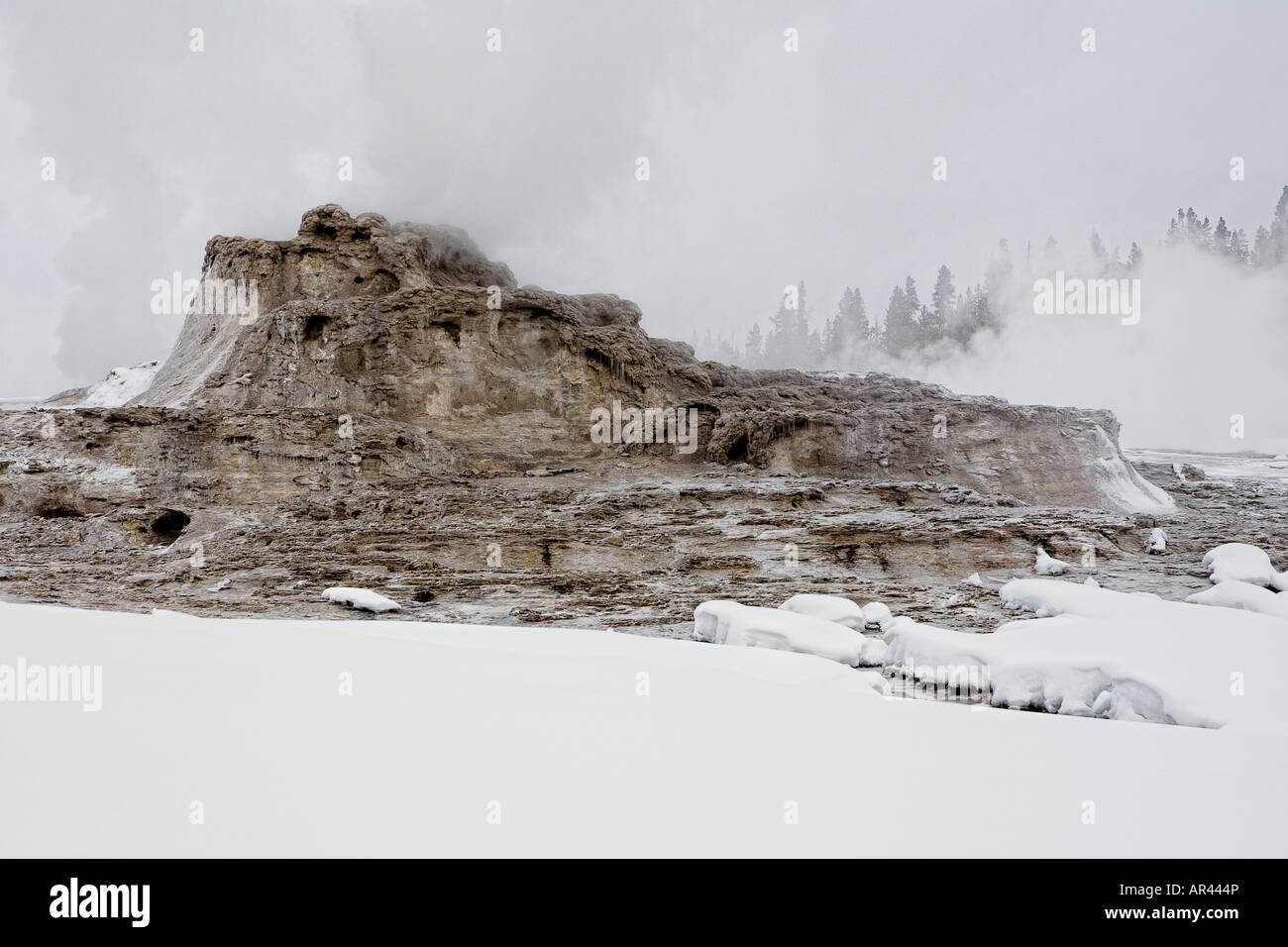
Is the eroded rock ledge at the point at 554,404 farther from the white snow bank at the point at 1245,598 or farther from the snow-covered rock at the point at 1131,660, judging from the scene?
the snow-covered rock at the point at 1131,660

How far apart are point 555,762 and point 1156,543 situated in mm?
20149

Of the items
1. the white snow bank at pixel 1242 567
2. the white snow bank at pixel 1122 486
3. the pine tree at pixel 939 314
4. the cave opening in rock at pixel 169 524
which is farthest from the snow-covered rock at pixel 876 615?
the pine tree at pixel 939 314

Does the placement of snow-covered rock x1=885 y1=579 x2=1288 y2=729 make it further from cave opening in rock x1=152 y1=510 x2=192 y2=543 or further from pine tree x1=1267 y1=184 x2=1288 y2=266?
pine tree x1=1267 y1=184 x2=1288 y2=266

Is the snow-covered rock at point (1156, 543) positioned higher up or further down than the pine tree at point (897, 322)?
further down

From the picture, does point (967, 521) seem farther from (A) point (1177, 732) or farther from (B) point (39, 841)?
(B) point (39, 841)

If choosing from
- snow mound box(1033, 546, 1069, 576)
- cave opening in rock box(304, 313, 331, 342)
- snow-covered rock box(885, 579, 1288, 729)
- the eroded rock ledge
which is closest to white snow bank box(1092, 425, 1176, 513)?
the eroded rock ledge

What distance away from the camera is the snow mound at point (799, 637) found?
761 cm

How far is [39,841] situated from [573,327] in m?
27.9

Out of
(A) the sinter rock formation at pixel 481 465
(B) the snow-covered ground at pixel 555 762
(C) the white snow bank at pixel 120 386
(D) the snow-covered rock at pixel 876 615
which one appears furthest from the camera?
(C) the white snow bank at pixel 120 386

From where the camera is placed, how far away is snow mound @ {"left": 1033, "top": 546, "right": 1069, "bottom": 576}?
15484 millimetres

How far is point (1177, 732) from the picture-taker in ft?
13.5

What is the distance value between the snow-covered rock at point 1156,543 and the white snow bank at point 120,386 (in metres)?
43.4

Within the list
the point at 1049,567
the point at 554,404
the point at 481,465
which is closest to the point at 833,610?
the point at 1049,567

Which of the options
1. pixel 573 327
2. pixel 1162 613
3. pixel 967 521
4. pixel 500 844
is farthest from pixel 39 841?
pixel 573 327
